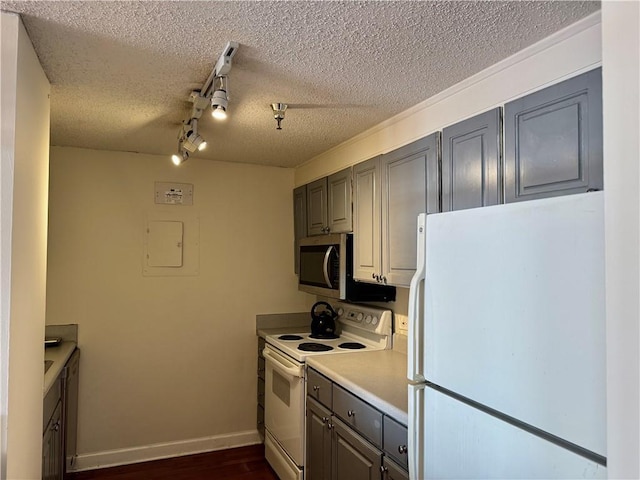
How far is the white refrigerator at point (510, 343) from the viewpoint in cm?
95

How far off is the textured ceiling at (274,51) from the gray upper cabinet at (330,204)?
1.53 feet

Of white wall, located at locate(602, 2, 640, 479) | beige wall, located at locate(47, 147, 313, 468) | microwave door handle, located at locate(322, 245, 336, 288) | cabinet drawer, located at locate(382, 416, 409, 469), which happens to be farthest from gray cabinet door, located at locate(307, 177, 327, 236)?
white wall, located at locate(602, 2, 640, 479)

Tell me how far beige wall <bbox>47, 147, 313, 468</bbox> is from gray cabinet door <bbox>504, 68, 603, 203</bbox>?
2.36 metres

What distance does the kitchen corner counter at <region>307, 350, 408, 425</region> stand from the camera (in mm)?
1904

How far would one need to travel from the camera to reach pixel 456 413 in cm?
129

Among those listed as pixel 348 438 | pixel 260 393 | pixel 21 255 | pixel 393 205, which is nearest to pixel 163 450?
pixel 260 393

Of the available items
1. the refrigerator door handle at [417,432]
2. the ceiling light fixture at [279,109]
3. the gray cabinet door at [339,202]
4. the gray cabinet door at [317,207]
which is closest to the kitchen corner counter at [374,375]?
the refrigerator door handle at [417,432]

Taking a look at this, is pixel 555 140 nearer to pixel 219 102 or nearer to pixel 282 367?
pixel 219 102

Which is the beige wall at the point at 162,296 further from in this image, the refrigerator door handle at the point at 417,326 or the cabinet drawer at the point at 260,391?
the refrigerator door handle at the point at 417,326

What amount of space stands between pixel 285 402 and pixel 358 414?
938 mm

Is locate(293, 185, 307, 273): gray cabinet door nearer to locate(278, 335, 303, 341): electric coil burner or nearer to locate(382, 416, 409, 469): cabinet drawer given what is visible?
locate(278, 335, 303, 341): electric coil burner

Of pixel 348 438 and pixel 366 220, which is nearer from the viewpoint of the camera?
pixel 348 438

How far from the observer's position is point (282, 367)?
2836 millimetres

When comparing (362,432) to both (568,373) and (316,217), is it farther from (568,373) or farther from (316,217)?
(316,217)
